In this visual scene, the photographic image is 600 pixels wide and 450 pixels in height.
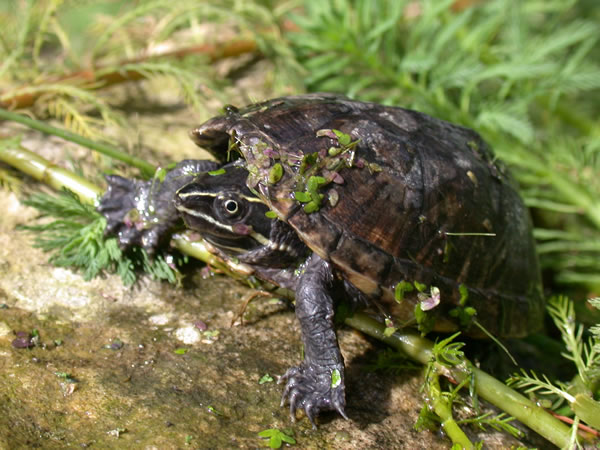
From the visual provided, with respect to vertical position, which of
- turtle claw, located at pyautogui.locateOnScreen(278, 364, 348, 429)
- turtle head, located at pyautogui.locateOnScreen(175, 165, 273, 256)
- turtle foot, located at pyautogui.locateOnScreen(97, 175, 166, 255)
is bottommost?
turtle claw, located at pyautogui.locateOnScreen(278, 364, 348, 429)

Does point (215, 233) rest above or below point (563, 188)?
above

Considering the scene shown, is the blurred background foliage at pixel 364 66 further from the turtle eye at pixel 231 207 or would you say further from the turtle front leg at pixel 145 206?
the turtle eye at pixel 231 207

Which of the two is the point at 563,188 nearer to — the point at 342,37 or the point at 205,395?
the point at 342,37

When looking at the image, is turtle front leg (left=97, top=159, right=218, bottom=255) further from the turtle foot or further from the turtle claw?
the turtle claw

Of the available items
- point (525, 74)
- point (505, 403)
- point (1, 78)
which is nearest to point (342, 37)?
point (525, 74)

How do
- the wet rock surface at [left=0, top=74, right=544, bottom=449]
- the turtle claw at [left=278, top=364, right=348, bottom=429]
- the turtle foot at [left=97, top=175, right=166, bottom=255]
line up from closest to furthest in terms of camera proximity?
the wet rock surface at [left=0, top=74, right=544, bottom=449] < the turtle claw at [left=278, top=364, right=348, bottom=429] < the turtle foot at [left=97, top=175, right=166, bottom=255]

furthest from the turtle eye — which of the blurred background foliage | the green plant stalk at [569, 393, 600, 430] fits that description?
the green plant stalk at [569, 393, 600, 430]
